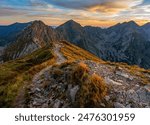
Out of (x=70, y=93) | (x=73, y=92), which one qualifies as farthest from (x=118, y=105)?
(x=70, y=93)

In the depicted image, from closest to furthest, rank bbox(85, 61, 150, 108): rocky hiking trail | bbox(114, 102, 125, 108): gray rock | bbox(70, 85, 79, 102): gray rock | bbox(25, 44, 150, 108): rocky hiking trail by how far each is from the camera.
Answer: bbox(114, 102, 125, 108): gray rock < bbox(70, 85, 79, 102): gray rock < bbox(25, 44, 150, 108): rocky hiking trail < bbox(85, 61, 150, 108): rocky hiking trail

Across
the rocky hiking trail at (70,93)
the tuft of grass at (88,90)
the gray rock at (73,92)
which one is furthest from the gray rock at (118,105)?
the gray rock at (73,92)

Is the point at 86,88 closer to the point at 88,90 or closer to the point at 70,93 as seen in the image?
the point at 88,90

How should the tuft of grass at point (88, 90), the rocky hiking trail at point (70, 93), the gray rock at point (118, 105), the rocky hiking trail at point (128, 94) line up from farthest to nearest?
1. the rocky hiking trail at point (128, 94)
2. the rocky hiking trail at point (70, 93)
3. the gray rock at point (118, 105)
4. the tuft of grass at point (88, 90)

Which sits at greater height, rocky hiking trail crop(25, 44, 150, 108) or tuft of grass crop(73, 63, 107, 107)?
tuft of grass crop(73, 63, 107, 107)

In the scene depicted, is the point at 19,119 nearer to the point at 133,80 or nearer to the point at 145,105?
the point at 145,105

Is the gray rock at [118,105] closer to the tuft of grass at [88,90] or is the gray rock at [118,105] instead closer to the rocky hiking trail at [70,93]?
the rocky hiking trail at [70,93]

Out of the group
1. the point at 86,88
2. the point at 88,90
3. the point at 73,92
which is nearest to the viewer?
the point at 88,90

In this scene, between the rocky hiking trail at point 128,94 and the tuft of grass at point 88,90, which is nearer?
the tuft of grass at point 88,90

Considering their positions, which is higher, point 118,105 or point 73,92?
point 73,92

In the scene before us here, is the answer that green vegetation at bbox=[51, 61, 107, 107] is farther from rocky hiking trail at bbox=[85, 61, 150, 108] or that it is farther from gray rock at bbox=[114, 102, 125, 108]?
gray rock at bbox=[114, 102, 125, 108]

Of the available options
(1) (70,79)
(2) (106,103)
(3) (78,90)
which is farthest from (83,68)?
(2) (106,103)

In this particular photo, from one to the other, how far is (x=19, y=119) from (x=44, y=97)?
7.61m

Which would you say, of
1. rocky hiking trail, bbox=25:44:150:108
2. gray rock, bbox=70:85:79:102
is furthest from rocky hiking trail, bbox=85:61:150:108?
gray rock, bbox=70:85:79:102
